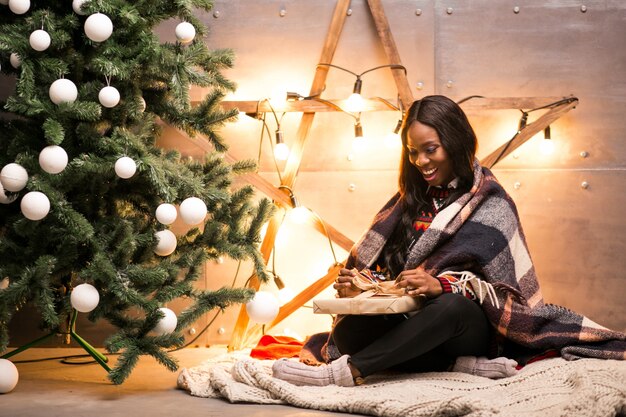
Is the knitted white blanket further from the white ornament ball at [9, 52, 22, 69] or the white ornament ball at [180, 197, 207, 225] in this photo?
the white ornament ball at [9, 52, 22, 69]

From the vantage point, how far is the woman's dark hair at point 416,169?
2.48 metres

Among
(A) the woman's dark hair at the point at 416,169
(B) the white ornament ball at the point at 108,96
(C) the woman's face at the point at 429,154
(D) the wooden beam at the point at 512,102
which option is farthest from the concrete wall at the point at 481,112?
(B) the white ornament ball at the point at 108,96

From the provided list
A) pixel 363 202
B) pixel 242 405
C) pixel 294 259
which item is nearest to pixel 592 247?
pixel 363 202

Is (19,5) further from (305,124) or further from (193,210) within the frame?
(305,124)

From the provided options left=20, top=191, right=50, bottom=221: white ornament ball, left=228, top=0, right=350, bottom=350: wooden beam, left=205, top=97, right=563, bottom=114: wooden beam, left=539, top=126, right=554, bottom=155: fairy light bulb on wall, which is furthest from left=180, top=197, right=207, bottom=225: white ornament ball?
left=539, top=126, right=554, bottom=155: fairy light bulb on wall

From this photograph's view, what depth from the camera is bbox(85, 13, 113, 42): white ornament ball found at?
2.17m

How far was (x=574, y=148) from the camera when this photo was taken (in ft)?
9.91

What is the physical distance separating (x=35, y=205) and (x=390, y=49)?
150 cm

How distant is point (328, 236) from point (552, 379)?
1153mm

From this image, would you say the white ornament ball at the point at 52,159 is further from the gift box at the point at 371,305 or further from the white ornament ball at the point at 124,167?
the gift box at the point at 371,305

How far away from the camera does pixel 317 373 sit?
2.28 metres

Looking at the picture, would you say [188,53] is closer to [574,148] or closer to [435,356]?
[435,356]

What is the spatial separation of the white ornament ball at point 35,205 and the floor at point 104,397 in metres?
0.50

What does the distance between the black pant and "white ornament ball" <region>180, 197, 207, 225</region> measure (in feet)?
1.73
